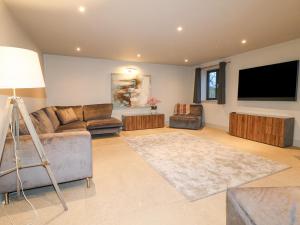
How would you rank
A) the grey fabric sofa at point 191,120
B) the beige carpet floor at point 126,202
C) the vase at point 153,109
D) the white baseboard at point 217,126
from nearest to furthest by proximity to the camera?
the beige carpet floor at point 126,202, the white baseboard at point 217,126, the grey fabric sofa at point 191,120, the vase at point 153,109

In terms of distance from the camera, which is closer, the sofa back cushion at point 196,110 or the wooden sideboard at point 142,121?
the wooden sideboard at point 142,121

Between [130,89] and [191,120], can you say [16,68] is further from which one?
[191,120]

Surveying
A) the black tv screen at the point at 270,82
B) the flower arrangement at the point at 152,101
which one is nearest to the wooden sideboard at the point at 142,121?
the flower arrangement at the point at 152,101

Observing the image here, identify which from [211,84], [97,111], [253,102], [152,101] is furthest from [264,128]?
[97,111]

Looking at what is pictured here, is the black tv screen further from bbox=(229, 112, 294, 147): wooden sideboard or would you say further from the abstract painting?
the abstract painting

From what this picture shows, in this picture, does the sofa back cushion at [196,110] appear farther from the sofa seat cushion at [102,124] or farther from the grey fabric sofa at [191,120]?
the sofa seat cushion at [102,124]

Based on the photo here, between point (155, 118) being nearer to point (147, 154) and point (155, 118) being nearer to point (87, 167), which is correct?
point (147, 154)

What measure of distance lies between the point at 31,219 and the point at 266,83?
486 cm

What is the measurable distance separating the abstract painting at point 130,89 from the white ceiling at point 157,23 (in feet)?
4.83

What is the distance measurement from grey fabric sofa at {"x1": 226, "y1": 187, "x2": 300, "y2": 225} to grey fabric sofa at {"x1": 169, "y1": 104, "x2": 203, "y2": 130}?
459 cm

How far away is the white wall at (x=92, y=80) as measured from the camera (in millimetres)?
4969

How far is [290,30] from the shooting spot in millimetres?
3131

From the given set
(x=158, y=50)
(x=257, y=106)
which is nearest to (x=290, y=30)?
(x=257, y=106)

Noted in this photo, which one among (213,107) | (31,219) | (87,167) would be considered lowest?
(31,219)
